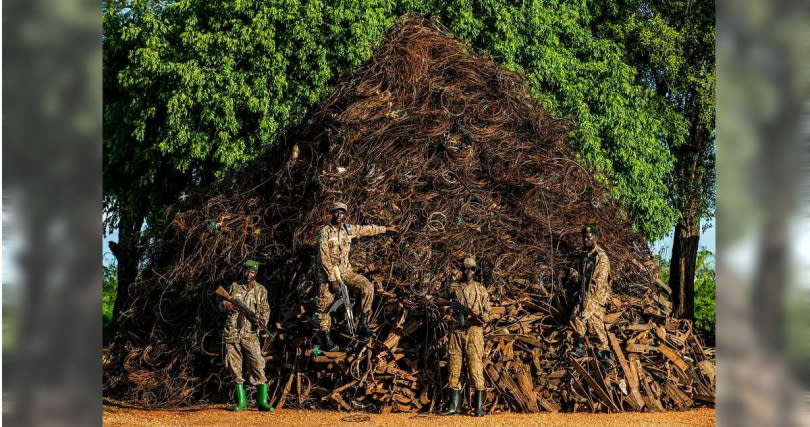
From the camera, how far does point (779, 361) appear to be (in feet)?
9.43

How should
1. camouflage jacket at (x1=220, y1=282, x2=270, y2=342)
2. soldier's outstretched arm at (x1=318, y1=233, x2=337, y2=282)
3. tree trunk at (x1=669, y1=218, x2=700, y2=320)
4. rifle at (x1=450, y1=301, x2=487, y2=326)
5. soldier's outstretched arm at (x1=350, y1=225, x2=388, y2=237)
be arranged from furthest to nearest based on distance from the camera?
tree trunk at (x1=669, y1=218, x2=700, y2=320) < soldier's outstretched arm at (x1=350, y1=225, x2=388, y2=237) < soldier's outstretched arm at (x1=318, y1=233, x2=337, y2=282) < camouflage jacket at (x1=220, y1=282, x2=270, y2=342) < rifle at (x1=450, y1=301, x2=487, y2=326)

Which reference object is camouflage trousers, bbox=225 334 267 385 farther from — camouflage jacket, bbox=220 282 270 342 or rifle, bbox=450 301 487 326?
rifle, bbox=450 301 487 326

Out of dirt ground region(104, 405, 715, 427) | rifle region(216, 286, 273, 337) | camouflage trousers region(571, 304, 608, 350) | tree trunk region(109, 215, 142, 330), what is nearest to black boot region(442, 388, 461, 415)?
dirt ground region(104, 405, 715, 427)

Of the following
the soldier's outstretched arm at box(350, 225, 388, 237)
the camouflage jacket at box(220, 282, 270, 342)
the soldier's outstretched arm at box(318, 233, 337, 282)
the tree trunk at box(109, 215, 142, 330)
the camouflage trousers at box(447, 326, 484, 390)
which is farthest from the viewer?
the tree trunk at box(109, 215, 142, 330)

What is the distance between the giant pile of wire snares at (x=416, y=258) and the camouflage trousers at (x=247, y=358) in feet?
2.18

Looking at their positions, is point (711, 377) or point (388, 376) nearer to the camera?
point (388, 376)

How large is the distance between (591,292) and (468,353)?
2.05 meters

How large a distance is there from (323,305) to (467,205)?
275 centimetres

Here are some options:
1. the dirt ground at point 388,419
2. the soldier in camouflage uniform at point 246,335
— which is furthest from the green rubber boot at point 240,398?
the dirt ground at point 388,419

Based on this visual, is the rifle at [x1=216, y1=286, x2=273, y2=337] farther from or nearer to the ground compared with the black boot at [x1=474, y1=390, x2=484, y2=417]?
farther from the ground

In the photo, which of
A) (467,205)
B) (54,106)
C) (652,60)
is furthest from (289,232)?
(652,60)

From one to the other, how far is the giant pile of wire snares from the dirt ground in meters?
0.38

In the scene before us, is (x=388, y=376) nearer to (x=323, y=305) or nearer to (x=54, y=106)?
(x=323, y=305)

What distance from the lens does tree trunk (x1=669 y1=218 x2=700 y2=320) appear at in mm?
23931
